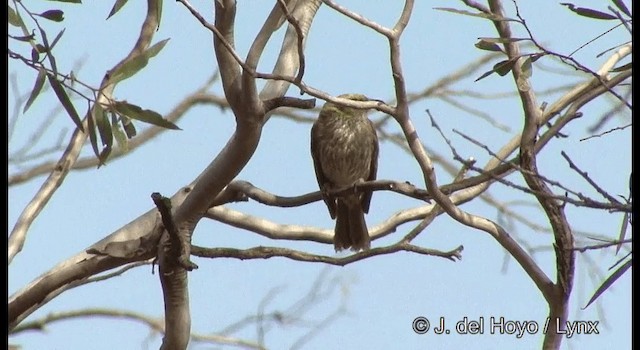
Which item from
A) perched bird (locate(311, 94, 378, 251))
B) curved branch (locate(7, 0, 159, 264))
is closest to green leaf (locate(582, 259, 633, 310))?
curved branch (locate(7, 0, 159, 264))

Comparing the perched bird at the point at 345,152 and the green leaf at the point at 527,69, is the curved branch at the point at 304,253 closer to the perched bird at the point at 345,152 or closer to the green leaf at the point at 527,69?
the green leaf at the point at 527,69

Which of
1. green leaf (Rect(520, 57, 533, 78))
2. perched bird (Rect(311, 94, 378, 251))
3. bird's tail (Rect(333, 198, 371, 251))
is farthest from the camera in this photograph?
perched bird (Rect(311, 94, 378, 251))

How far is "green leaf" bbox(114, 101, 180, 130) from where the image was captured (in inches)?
132

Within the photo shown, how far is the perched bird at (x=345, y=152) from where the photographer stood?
5.79 metres

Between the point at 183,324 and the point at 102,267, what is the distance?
14.4 inches

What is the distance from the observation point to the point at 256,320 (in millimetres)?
4918

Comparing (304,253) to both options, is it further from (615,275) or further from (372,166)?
(372,166)

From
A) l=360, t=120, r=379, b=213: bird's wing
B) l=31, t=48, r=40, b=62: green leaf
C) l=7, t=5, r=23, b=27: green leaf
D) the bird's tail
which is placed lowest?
l=31, t=48, r=40, b=62: green leaf

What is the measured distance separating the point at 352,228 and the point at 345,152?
49 centimetres

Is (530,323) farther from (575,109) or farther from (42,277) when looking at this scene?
(42,277)

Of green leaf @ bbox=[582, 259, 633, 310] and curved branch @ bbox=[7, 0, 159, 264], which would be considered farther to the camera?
→ curved branch @ bbox=[7, 0, 159, 264]

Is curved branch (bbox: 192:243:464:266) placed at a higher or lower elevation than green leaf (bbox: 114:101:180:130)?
lower

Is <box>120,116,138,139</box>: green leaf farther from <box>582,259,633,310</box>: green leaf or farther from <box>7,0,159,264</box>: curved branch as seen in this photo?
<box>582,259,633,310</box>: green leaf

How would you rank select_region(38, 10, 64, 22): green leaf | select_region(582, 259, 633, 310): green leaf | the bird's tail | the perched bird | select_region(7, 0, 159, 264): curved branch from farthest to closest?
the perched bird < the bird's tail < select_region(7, 0, 159, 264): curved branch < select_region(38, 10, 64, 22): green leaf < select_region(582, 259, 633, 310): green leaf
